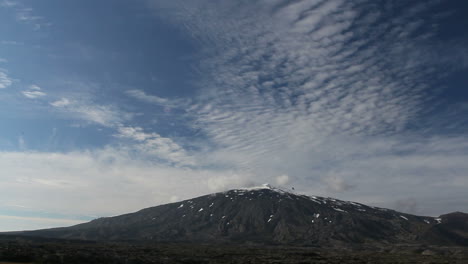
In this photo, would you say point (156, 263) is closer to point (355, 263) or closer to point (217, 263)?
point (217, 263)

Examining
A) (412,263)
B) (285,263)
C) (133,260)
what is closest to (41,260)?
(133,260)

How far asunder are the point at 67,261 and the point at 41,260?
515 centimetres

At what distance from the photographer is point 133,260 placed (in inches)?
2224

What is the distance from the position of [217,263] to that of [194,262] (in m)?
4.65

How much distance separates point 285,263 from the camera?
63812 mm

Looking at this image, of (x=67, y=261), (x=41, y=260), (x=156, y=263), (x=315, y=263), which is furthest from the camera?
(x=315, y=263)

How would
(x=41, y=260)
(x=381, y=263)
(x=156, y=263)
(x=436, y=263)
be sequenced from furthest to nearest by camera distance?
1. (x=436, y=263)
2. (x=381, y=263)
3. (x=156, y=263)
4. (x=41, y=260)

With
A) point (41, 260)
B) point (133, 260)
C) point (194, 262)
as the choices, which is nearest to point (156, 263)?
point (133, 260)

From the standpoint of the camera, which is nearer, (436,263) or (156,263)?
(156,263)

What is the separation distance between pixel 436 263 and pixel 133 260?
70609 millimetres

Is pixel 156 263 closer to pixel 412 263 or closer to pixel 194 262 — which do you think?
pixel 194 262

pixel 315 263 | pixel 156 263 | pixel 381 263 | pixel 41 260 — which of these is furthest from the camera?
pixel 381 263

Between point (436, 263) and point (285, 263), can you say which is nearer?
point (285, 263)

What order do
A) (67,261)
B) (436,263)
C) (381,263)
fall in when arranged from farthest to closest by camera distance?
Result: (436,263), (381,263), (67,261)
